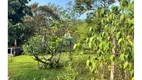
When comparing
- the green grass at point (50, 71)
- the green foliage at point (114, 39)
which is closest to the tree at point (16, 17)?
the green grass at point (50, 71)

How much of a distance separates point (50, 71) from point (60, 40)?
0.29 meters

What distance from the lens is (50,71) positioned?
2387 mm

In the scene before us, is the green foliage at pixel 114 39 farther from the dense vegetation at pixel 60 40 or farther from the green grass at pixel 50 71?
the green grass at pixel 50 71

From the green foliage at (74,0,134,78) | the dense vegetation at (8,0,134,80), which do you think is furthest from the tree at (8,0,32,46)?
the green foliage at (74,0,134,78)

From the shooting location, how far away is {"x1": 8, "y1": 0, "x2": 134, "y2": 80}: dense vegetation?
2.23 metres

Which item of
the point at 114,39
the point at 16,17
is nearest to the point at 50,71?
the point at 16,17

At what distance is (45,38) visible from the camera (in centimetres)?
243

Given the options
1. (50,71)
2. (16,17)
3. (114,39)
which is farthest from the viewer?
(50,71)

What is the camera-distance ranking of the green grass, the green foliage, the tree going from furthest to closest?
the green grass < the tree < the green foliage

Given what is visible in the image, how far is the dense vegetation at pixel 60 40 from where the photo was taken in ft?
7.33

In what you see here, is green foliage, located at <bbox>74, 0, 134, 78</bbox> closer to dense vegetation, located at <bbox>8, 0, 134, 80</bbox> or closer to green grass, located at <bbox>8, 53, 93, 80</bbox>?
dense vegetation, located at <bbox>8, 0, 134, 80</bbox>

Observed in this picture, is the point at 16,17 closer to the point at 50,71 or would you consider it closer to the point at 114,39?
the point at 50,71

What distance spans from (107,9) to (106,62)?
0.44 meters
